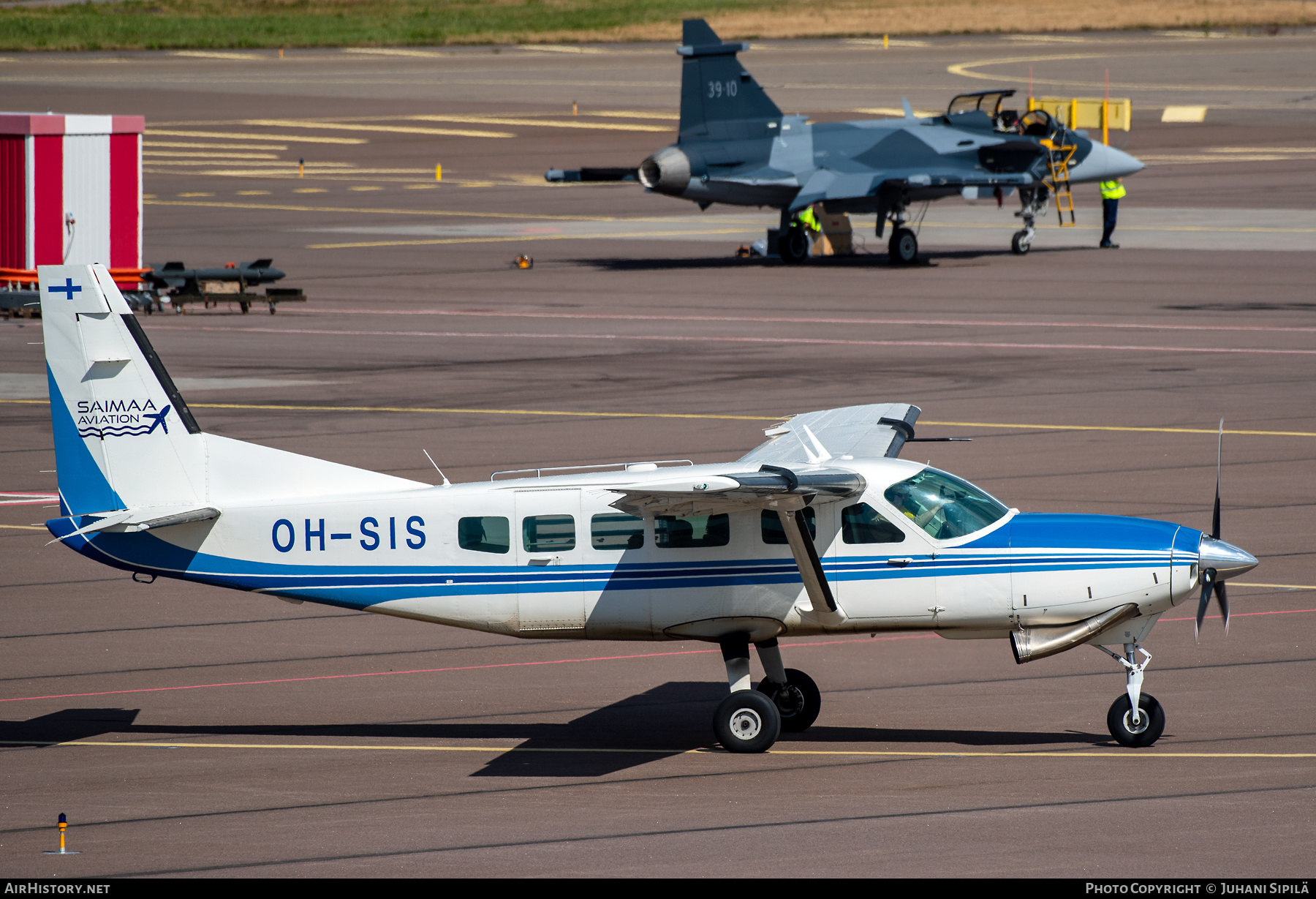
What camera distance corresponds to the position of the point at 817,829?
11.9m

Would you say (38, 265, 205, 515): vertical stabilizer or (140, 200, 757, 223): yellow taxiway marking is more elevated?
(140, 200, 757, 223): yellow taxiway marking

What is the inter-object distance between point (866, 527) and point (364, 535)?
4.04 m

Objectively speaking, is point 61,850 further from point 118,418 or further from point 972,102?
point 972,102

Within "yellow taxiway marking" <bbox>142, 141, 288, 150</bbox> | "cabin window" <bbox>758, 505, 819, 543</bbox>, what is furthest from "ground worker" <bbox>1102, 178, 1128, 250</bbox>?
"yellow taxiway marking" <bbox>142, 141, 288, 150</bbox>

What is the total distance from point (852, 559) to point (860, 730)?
1796 millimetres

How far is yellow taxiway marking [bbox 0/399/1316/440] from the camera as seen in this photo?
2672 centimetres

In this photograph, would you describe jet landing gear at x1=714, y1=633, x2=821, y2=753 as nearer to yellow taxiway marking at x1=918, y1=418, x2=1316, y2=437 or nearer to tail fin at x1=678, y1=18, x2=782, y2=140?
yellow taxiway marking at x1=918, y1=418, x2=1316, y2=437

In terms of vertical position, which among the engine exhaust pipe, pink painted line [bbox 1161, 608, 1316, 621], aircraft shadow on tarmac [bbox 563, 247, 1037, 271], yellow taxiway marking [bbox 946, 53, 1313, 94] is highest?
yellow taxiway marking [bbox 946, 53, 1313, 94]

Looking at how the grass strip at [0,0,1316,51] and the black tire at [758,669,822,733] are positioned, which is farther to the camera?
the grass strip at [0,0,1316,51]

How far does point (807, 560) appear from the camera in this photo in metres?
13.3

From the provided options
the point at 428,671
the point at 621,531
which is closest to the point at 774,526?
the point at 621,531

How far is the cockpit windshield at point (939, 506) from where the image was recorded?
13609 mm

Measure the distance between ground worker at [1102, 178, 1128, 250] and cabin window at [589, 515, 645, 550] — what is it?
129 feet

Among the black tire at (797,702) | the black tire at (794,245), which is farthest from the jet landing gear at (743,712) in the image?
the black tire at (794,245)
